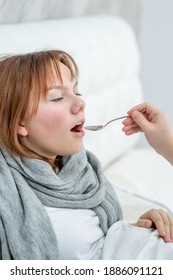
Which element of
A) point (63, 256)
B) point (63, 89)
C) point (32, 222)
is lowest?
point (63, 256)

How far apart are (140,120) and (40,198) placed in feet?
1.00

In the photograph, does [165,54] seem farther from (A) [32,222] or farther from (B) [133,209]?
(A) [32,222]

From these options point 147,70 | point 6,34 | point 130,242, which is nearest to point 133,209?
point 130,242

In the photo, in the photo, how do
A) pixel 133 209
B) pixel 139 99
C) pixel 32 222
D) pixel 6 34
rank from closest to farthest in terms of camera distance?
pixel 32 222 → pixel 6 34 → pixel 133 209 → pixel 139 99

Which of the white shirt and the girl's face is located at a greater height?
the girl's face

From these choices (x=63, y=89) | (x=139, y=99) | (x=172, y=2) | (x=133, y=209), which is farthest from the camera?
(x=172, y=2)

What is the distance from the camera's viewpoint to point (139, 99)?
270 cm

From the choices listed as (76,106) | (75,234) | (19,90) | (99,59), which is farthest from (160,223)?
(99,59)

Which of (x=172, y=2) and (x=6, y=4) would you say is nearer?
(x=6, y=4)

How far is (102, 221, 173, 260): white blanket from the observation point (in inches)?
54.9

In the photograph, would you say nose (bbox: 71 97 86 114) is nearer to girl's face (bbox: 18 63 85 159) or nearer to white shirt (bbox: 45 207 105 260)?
girl's face (bbox: 18 63 85 159)

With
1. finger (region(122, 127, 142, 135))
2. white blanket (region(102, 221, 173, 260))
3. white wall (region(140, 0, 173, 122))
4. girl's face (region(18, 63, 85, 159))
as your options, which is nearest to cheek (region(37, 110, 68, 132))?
girl's face (region(18, 63, 85, 159))

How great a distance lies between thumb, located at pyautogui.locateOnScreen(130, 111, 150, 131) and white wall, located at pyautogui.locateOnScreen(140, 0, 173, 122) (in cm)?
180

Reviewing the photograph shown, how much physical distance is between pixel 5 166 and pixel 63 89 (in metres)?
0.23
